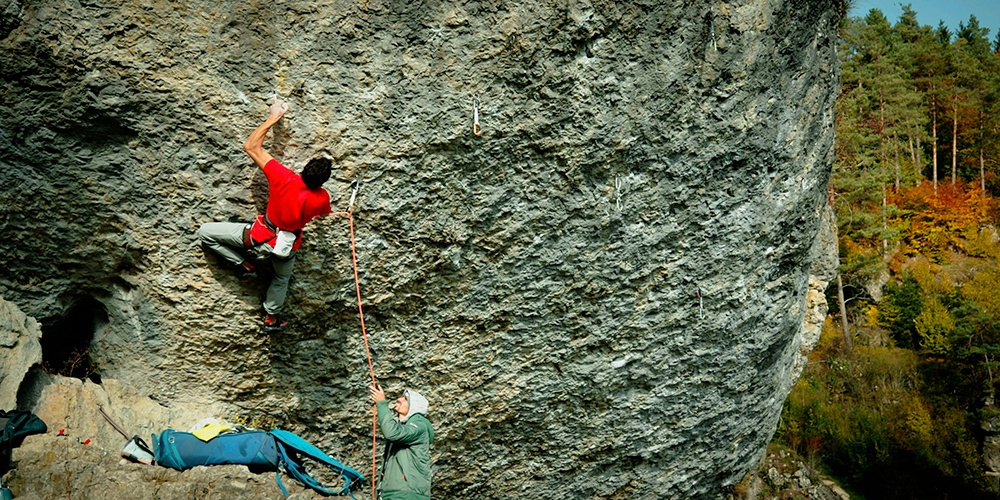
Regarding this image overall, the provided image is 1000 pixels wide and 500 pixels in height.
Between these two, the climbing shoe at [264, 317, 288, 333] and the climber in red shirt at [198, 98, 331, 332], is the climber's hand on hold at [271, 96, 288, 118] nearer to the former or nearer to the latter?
the climber in red shirt at [198, 98, 331, 332]

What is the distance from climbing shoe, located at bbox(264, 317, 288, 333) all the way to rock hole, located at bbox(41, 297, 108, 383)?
1312 millimetres

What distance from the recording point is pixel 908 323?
23609 millimetres

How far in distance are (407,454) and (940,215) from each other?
28792 millimetres

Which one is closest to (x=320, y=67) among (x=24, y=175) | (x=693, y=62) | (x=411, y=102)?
(x=411, y=102)

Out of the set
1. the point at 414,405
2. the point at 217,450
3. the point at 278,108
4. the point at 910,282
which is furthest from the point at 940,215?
the point at 217,450

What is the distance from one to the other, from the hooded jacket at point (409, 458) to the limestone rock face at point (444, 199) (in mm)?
917

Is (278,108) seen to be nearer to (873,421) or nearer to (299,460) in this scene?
(299,460)

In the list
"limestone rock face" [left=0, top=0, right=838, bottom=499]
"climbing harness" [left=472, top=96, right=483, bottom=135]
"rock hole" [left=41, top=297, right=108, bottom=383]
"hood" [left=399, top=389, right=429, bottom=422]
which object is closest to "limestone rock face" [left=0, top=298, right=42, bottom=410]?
"limestone rock face" [left=0, top=0, right=838, bottom=499]

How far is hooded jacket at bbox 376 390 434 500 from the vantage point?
4.62 meters

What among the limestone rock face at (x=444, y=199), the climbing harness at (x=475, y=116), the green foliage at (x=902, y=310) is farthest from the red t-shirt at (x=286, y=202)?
the green foliage at (x=902, y=310)

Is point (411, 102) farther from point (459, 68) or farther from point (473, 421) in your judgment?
point (473, 421)

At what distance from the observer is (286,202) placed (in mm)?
4352

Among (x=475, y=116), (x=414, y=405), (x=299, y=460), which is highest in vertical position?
(x=475, y=116)

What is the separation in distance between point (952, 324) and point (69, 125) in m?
24.9
